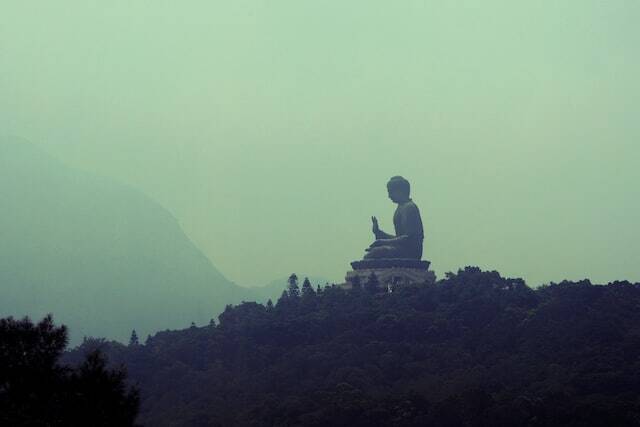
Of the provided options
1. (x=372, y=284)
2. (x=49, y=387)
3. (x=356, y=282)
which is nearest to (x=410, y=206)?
(x=372, y=284)

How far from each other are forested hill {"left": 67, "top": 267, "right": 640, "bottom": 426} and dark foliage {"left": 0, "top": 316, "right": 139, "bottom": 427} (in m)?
41.0

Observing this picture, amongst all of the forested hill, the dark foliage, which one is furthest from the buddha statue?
the dark foliage

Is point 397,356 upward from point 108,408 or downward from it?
upward

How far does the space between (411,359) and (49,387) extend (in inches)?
2216

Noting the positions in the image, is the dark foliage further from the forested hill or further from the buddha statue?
the buddha statue

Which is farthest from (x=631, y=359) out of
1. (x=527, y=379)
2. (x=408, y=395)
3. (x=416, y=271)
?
(x=416, y=271)

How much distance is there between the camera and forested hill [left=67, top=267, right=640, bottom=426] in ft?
269

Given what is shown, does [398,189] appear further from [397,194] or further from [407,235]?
[407,235]

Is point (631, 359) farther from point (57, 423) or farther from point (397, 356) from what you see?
point (57, 423)

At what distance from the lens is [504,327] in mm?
97250

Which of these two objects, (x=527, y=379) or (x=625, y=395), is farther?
(x=527, y=379)

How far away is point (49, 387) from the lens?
41406 millimetres

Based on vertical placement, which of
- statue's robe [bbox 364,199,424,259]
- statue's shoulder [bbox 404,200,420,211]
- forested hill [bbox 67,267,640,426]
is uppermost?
statue's shoulder [bbox 404,200,420,211]

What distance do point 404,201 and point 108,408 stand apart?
247 ft
